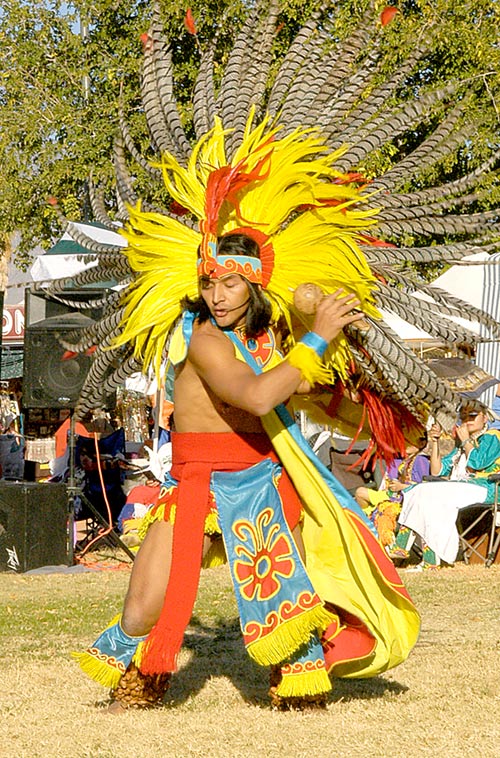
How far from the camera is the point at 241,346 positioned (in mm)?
4598

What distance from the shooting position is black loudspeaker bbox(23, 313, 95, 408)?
34.7 ft

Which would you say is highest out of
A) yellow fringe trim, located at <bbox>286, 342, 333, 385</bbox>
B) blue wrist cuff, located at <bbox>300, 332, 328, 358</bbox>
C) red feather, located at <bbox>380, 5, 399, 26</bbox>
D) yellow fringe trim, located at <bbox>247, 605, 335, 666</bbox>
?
red feather, located at <bbox>380, 5, 399, 26</bbox>

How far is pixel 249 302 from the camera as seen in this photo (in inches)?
181

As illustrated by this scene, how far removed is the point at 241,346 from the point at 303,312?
272 millimetres

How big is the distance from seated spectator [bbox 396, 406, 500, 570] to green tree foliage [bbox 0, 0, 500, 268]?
15.4 feet

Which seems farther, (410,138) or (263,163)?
(410,138)

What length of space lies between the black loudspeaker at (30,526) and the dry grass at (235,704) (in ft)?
8.09

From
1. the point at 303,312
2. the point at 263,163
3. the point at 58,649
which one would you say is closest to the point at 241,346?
the point at 303,312

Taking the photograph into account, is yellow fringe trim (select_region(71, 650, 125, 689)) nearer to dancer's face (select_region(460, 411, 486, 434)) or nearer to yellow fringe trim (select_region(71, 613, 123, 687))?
yellow fringe trim (select_region(71, 613, 123, 687))

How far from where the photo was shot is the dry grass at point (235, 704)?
4.21m

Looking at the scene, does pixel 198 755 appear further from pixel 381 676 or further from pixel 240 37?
pixel 240 37

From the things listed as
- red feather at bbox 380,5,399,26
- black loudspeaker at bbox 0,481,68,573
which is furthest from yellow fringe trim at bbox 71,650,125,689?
black loudspeaker at bbox 0,481,68,573

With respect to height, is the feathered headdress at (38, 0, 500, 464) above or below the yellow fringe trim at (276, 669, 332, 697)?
above

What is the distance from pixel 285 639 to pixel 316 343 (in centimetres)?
111
